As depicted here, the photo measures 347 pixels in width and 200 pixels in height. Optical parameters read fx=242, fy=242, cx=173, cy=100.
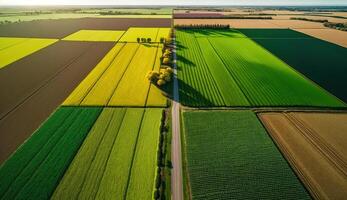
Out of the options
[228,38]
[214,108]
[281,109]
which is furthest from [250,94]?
[228,38]

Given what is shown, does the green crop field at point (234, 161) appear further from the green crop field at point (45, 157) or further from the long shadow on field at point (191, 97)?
the green crop field at point (45, 157)

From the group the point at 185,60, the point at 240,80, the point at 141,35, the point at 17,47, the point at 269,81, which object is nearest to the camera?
the point at 269,81

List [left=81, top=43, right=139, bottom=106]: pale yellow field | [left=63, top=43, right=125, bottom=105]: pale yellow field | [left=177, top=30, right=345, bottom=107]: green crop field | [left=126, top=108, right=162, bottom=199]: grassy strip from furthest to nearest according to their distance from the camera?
1. [left=177, top=30, right=345, bottom=107]: green crop field
2. [left=63, top=43, right=125, bottom=105]: pale yellow field
3. [left=81, top=43, right=139, bottom=106]: pale yellow field
4. [left=126, top=108, right=162, bottom=199]: grassy strip

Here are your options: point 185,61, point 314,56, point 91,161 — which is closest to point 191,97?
point 91,161

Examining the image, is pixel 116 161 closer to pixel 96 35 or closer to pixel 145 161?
pixel 145 161

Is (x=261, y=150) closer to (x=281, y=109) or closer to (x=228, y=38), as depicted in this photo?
(x=281, y=109)

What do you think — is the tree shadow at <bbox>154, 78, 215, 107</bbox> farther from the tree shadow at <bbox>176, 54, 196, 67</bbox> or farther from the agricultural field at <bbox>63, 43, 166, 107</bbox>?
the tree shadow at <bbox>176, 54, 196, 67</bbox>

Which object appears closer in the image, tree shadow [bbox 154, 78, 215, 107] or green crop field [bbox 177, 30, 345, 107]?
tree shadow [bbox 154, 78, 215, 107]

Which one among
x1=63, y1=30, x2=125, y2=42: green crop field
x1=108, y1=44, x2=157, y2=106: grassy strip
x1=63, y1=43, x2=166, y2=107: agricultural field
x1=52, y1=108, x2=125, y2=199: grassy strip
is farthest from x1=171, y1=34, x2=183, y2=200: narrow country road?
x1=63, y1=30, x2=125, y2=42: green crop field
